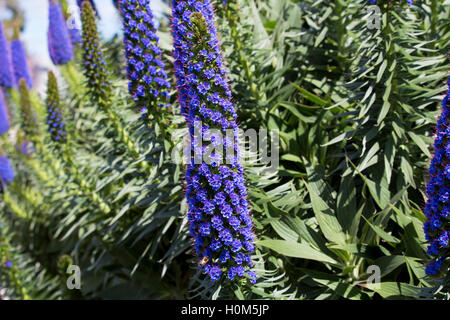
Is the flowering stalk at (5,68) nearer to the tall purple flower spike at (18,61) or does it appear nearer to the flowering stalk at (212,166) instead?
the tall purple flower spike at (18,61)

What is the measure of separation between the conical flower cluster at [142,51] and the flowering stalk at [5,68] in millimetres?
3421

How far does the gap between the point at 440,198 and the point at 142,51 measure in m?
1.98

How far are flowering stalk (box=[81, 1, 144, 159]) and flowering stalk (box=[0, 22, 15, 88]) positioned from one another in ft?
9.14

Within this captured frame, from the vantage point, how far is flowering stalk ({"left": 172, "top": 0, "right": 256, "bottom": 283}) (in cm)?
220

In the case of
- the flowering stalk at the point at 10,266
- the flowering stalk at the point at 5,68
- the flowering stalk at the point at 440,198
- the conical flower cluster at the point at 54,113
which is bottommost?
the flowering stalk at the point at 10,266

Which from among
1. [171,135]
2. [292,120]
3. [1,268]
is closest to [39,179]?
[1,268]

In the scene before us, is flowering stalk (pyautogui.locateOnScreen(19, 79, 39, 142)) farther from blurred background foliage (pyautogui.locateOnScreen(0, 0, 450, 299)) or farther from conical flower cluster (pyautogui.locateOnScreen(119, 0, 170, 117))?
conical flower cluster (pyautogui.locateOnScreen(119, 0, 170, 117))

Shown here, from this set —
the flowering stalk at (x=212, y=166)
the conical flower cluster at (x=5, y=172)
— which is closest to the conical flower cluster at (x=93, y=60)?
the flowering stalk at (x=212, y=166)

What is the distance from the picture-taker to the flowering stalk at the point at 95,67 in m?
3.29

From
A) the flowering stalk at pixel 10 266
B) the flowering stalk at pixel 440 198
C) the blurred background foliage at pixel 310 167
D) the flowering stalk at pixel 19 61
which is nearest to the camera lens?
the flowering stalk at pixel 440 198

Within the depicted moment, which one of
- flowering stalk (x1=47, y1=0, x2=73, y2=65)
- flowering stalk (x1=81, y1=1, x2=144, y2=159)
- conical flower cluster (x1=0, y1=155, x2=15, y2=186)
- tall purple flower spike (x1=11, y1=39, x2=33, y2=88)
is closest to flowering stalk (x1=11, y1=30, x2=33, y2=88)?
tall purple flower spike (x1=11, y1=39, x2=33, y2=88)

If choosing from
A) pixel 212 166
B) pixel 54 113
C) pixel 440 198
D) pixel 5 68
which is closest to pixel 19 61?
pixel 5 68

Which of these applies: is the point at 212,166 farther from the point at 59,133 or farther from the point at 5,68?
the point at 5,68

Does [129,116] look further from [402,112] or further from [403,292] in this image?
[403,292]
